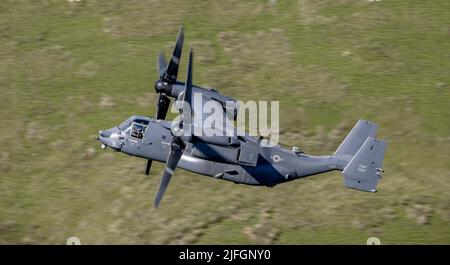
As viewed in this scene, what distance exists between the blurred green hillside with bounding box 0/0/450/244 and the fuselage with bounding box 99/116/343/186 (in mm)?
4406

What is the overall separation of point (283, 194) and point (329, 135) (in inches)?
310

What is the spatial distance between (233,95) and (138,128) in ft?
49.9

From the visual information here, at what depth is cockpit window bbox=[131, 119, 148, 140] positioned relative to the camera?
41719mm

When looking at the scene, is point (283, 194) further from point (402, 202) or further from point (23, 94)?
point (23, 94)

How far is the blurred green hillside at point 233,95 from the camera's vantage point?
4466 cm

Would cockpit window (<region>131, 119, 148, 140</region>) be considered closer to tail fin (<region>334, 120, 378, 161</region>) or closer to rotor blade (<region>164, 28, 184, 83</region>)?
rotor blade (<region>164, 28, 184, 83</region>)

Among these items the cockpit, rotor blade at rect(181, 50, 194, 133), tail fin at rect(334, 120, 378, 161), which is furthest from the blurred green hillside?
rotor blade at rect(181, 50, 194, 133)

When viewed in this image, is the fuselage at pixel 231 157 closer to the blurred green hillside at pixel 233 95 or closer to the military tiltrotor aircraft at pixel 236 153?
the military tiltrotor aircraft at pixel 236 153

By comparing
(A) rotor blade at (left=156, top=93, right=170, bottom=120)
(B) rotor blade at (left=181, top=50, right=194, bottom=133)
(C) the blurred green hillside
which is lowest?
(C) the blurred green hillside

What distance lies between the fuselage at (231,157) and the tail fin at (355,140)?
37.8 inches

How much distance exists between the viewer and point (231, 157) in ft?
133

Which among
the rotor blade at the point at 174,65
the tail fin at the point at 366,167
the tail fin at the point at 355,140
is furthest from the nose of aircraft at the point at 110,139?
the tail fin at the point at 366,167

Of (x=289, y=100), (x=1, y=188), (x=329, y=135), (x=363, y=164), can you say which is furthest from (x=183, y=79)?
(x=363, y=164)

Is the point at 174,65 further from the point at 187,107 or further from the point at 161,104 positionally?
the point at 187,107
